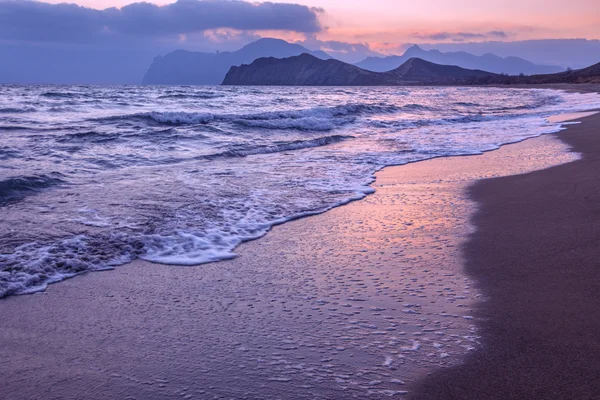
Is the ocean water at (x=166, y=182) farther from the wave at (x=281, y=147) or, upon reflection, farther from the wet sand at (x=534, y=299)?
the wet sand at (x=534, y=299)

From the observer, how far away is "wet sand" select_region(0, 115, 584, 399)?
2717 millimetres

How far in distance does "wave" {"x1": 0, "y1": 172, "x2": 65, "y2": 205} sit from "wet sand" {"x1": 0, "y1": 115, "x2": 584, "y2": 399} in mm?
3742

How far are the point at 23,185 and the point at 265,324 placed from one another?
20.3ft

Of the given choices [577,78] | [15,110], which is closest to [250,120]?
[15,110]

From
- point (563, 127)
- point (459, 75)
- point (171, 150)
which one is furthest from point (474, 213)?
point (459, 75)

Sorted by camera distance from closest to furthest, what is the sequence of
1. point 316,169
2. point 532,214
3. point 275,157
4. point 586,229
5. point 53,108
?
point 586,229 < point 532,214 < point 316,169 < point 275,157 < point 53,108

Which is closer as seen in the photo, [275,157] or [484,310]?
[484,310]

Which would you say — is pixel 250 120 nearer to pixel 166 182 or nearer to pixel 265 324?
pixel 166 182

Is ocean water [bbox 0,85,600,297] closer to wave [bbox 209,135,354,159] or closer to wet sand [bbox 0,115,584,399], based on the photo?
wave [bbox 209,135,354,159]

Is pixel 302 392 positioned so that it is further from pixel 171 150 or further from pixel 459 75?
pixel 459 75

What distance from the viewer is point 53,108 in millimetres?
25172

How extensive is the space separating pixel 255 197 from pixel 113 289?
355 cm

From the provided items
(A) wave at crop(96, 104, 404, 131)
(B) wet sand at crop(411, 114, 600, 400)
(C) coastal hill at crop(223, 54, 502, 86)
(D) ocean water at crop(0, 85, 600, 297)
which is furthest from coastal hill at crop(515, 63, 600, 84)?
(B) wet sand at crop(411, 114, 600, 400)

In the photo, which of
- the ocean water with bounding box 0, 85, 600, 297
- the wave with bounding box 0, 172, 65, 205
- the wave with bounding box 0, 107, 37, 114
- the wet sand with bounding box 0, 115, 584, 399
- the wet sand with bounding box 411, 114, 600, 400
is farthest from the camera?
the wave with bounding box 0, 107, 37, 114
